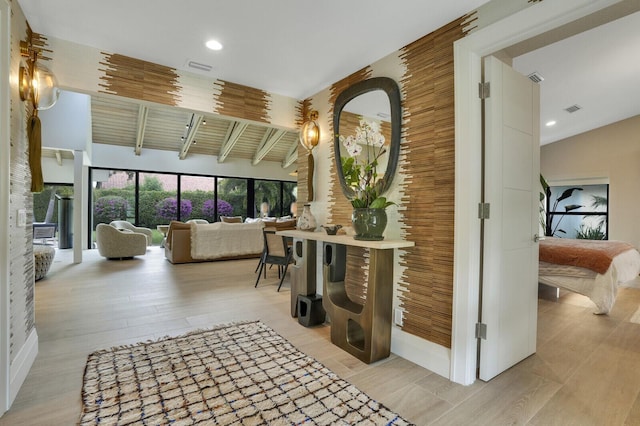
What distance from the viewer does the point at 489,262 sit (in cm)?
198

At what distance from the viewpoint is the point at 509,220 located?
81.5 inches

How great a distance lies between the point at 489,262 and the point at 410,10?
5.65ft

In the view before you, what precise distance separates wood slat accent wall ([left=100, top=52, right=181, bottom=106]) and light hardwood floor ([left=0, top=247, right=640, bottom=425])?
7.07 feet

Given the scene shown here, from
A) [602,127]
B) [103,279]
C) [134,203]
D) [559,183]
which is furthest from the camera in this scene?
[134,203]

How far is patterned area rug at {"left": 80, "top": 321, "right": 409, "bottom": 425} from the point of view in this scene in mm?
1573

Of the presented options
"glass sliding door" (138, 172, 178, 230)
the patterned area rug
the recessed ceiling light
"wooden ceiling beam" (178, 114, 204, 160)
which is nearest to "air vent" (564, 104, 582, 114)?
the recessed ceiling light

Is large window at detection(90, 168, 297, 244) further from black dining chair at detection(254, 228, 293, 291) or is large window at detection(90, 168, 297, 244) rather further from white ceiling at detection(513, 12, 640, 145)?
white ceiling at detection(513, 12, 640, 145)

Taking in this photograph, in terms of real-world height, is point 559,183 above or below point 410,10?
below

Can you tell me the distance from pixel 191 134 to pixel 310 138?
6.58 meters

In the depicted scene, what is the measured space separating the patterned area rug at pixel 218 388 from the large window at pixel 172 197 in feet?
27.0

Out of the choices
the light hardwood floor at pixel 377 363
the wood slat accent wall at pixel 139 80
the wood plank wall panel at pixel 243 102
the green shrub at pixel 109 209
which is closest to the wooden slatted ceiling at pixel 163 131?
the green shrub at pixel 109 209

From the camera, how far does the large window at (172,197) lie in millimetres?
9102

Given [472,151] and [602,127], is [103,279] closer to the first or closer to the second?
[472,151]

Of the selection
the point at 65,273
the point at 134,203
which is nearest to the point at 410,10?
the point at 65,273
